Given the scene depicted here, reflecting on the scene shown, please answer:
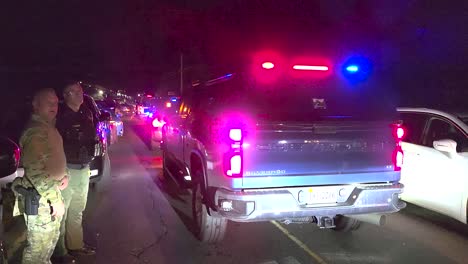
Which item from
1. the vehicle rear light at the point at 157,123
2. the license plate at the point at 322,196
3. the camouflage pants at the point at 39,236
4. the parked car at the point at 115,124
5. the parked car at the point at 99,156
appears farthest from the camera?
the parked car at the point at 115,124

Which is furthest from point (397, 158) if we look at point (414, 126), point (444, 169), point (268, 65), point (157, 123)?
point (157, 123)

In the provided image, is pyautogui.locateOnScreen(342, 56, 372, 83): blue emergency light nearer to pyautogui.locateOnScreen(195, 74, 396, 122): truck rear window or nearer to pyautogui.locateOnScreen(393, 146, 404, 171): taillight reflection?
pyautogui.locateOnScreen(195, 74, 396, 122): truck rear window

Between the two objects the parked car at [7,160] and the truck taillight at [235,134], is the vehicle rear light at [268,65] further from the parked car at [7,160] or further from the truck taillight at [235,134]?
the parked car at [7,160]

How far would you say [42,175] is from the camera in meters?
4.19

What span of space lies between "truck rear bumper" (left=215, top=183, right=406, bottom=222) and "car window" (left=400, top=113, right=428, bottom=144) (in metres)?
2.21

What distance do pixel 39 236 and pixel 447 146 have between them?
508 cm

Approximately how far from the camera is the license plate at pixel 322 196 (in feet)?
16.7

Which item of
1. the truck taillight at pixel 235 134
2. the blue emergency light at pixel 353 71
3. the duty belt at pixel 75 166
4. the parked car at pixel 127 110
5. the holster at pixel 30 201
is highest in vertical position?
the blue emergency light at pixel 353 71

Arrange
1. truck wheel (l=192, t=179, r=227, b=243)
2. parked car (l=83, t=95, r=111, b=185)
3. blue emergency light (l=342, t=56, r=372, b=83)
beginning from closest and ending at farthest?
blue emergency light (l=342, t=56, r=372, b=83) → truck wheel (l=192, t=179, r=227, b=243) → parked car (l=83, t=95, r=111, b=185)

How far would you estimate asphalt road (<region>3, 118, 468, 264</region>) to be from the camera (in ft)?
17.9

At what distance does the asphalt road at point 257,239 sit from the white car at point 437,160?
40 centimetres

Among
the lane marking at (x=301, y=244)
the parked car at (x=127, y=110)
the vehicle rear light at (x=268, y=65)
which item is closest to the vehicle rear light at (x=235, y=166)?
the vehicle rear light at (x=268, y=65)

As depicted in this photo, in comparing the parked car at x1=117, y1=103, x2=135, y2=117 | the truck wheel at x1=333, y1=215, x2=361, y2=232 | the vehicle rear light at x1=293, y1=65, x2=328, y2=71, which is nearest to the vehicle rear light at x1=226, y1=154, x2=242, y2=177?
the vehicle rear light at x1=293, y1=65, x2=328, y2=71

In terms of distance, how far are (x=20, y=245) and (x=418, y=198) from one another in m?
5.43
